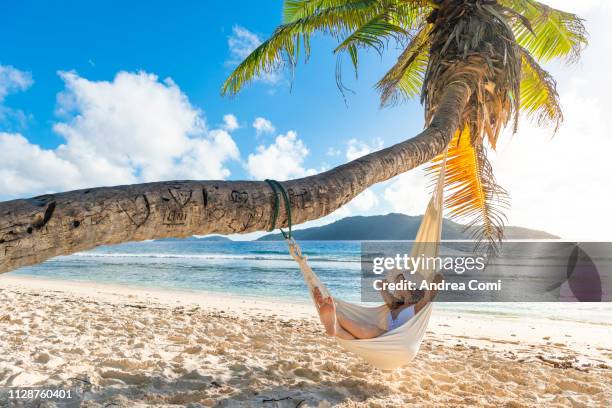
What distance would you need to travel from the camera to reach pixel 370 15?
3473mm

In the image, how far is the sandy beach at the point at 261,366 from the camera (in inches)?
75.4

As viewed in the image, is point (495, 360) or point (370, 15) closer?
point (495, 360)

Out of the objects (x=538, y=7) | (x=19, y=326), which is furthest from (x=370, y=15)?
(x=19, y=326)

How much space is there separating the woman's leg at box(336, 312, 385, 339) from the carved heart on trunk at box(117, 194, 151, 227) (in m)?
1.28

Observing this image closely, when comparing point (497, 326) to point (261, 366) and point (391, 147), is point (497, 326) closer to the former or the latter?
point (261, 366)

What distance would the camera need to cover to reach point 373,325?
217 centimetres

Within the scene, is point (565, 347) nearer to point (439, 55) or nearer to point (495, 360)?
point (495, 360)

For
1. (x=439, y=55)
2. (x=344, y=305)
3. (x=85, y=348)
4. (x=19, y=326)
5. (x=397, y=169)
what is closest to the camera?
(x=397, y=169)

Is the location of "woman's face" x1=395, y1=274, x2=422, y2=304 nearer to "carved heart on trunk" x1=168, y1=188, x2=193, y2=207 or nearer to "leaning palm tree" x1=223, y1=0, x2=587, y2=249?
"leaning palm tree" x1=223, y1=0, x2=587, y2=249

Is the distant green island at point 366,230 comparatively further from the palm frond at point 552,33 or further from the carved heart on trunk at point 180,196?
the carved heart on trunk at point 180,196

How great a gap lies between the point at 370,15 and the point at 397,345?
2904mm

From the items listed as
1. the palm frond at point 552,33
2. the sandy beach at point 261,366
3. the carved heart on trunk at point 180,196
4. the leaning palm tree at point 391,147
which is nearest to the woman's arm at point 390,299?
the sandy beach at point 261,366

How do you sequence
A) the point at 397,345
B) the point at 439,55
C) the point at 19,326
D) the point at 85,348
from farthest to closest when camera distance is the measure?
the point at 19,326 < the point at 439,55 < the point at 85,348 < the point at 397,345

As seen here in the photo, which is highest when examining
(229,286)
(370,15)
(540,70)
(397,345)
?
(370,15)
